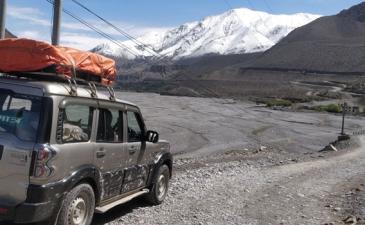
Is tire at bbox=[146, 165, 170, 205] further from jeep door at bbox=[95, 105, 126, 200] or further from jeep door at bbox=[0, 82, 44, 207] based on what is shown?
jeep door at bbox=[0, 82, 44, 207]

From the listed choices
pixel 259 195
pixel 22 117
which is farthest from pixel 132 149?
pixel 259 195

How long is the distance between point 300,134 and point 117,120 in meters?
38.6

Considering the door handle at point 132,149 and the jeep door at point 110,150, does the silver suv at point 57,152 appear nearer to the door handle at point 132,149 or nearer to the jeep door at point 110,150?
the jeep door at point 110,150

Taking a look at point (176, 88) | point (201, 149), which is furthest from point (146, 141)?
point (176, 88)

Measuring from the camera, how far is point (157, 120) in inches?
1921

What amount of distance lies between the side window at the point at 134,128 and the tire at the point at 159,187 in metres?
0.95

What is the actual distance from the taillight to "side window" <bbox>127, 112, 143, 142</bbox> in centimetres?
235

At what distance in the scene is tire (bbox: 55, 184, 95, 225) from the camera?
6707 mm

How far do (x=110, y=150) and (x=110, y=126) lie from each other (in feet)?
1.16

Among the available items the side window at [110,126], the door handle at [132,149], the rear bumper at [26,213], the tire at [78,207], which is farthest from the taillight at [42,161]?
the door handle at [132,149]

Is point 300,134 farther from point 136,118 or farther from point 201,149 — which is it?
point 136,118

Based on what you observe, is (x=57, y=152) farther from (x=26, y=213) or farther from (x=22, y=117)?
(x=26, y=213)

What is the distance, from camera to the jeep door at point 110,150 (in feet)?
25.1

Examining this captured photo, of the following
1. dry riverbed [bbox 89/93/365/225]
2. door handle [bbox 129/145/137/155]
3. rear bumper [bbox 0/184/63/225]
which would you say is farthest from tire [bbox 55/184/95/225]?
door handle [bbox 129/145/137/155]
